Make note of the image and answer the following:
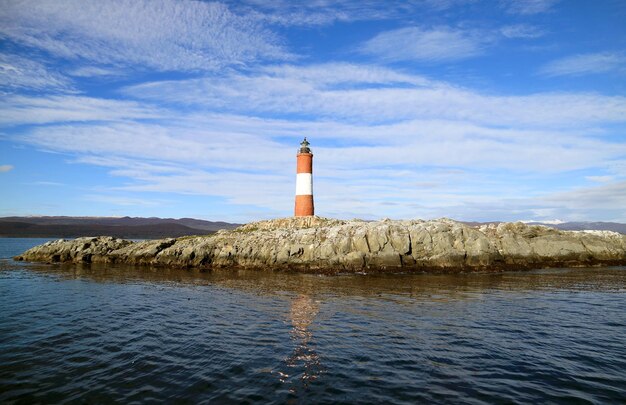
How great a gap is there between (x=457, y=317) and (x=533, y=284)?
44.9 ft

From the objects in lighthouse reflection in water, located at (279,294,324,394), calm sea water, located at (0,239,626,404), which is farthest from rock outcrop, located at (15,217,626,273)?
lighthouse reflection in water, located at (279,294,324,394)

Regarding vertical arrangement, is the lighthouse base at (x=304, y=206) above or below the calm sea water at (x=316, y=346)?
above

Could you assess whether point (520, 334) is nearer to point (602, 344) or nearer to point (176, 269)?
point (602, 344)

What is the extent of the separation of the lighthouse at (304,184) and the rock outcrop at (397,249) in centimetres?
1342

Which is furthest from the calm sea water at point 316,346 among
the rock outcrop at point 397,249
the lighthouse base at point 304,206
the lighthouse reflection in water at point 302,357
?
the lighthouse base at point 304,206

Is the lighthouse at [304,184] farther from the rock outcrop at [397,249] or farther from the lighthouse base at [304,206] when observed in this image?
the rock outcrop at [397,249]

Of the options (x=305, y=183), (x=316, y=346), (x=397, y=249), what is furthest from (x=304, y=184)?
(x=316, y=346)

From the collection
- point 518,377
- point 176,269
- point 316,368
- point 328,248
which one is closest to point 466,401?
point 518,377

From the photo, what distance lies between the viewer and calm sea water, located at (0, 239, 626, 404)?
372 inches

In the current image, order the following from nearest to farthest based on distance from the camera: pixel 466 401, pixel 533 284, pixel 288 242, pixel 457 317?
Result: pixel 466 401 < pixel 457 317 < pixel 533 284 < pixel 288 242

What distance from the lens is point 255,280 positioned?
31078mm

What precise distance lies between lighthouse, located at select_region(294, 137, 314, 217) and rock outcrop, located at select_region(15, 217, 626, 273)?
44.0 ft

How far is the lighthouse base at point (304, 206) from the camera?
5766 cm

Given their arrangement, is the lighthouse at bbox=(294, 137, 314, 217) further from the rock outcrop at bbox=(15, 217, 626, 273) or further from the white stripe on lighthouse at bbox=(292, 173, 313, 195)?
the rock outcrop at bbox=(15, 217, 626, 273)
